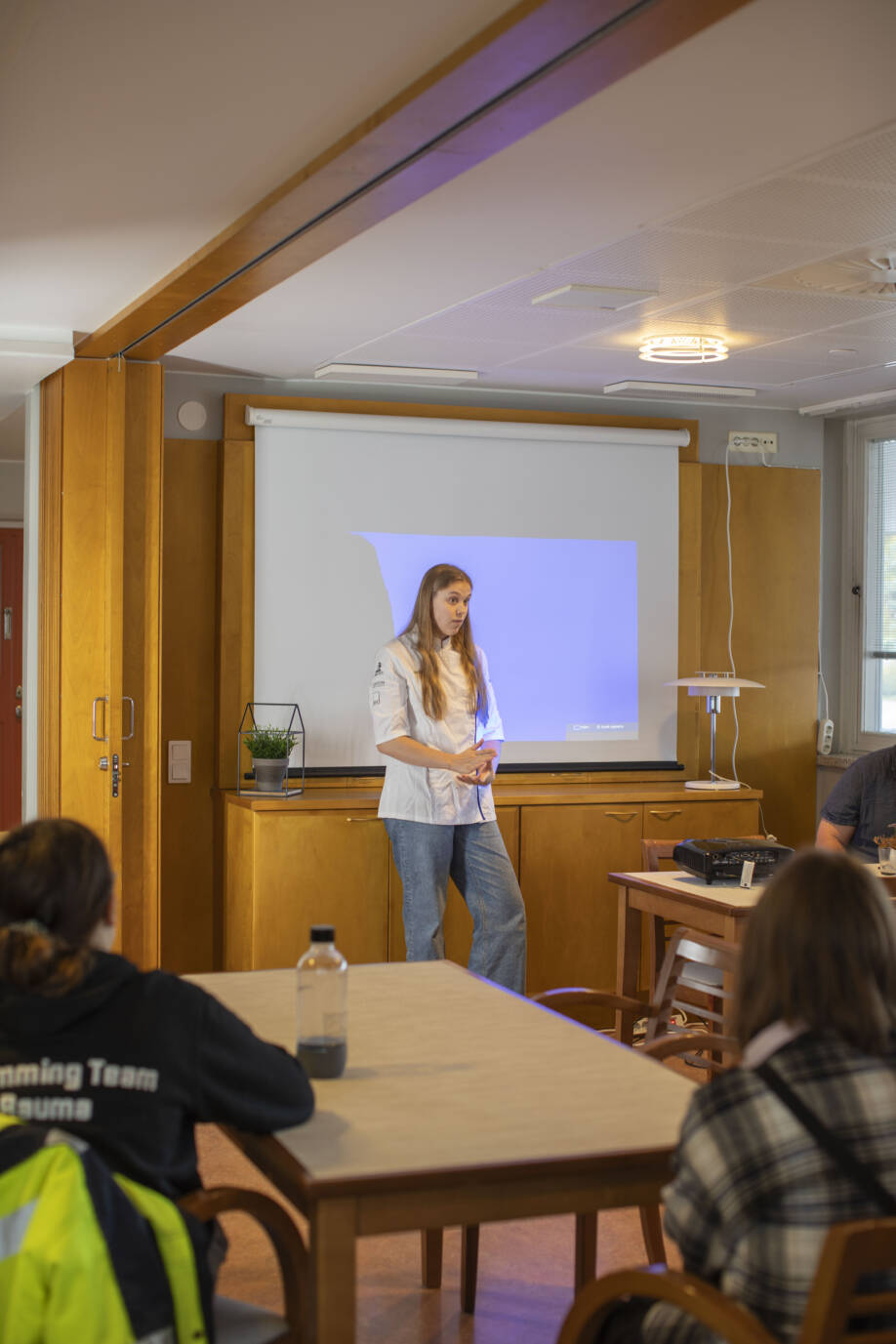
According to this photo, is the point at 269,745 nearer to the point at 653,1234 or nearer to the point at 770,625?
the point at 770,625

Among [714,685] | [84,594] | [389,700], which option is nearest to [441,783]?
[389,700]

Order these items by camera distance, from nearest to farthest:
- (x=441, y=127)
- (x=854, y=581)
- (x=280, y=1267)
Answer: (x=280, y=1267) → (x=441, y=127) → (x=854, y=581)

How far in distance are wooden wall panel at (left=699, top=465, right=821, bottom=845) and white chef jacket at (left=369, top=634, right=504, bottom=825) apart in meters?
1.86

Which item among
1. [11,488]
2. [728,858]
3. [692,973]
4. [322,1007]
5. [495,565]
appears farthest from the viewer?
[11,488]

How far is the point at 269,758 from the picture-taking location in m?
5.62

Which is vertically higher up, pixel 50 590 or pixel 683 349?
pixel 683 349

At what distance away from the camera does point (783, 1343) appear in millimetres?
1682

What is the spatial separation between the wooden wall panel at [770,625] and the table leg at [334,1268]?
4939mm

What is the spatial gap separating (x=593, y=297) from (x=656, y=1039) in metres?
2.40

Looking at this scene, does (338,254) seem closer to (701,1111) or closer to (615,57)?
(615,57)

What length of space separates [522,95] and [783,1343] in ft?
7.25

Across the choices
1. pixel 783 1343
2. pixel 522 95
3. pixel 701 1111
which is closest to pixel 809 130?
pixel 522 95

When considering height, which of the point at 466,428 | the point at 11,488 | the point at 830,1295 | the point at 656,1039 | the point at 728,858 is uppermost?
the point at 11,488

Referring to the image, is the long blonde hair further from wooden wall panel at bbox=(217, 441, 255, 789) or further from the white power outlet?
the white power outlet
